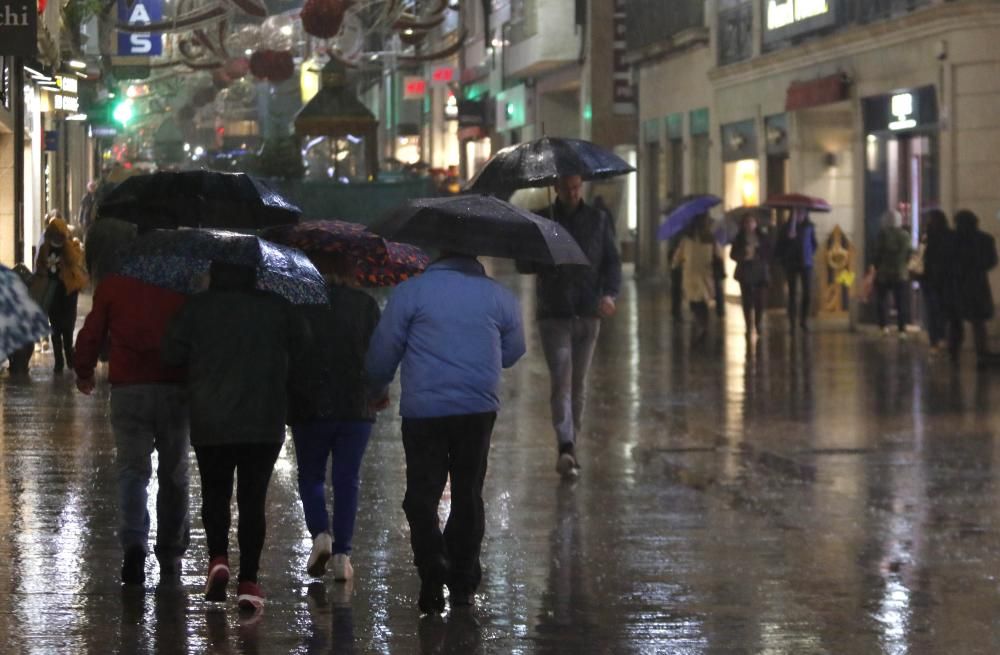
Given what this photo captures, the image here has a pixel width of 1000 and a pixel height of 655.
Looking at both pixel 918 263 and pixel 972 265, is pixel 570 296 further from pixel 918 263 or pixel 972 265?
pixel 918 263

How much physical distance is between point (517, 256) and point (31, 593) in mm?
2513

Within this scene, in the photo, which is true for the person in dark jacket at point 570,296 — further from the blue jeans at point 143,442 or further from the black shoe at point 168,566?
the blue jeans at point 143,442

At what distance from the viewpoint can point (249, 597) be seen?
8258 millimetres

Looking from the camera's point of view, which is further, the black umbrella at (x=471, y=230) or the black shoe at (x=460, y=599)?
the black shoe at (x=460, y=599)

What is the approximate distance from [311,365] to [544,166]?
3740mm

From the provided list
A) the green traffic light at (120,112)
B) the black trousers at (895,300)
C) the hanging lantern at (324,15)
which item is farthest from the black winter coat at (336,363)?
the green traffic light at (120,112)

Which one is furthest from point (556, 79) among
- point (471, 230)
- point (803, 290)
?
point (471, 230)

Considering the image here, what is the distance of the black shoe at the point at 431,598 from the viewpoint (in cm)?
828

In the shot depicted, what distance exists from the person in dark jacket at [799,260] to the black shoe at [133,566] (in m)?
20.4

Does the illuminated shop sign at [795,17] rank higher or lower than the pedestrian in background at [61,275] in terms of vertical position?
higher

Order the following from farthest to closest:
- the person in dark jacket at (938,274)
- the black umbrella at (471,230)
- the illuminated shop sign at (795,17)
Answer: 1. the illuminated shop sign at (795,17)
2. the person in dark jacket at (938,274)
3. the black umbrella at (471,230)

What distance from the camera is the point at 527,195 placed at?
3309 centimetres

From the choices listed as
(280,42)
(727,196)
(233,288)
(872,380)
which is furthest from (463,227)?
(280,42)

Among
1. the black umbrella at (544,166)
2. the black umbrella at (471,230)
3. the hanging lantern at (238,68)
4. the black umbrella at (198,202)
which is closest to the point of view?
the black umbrella at (471,230)
